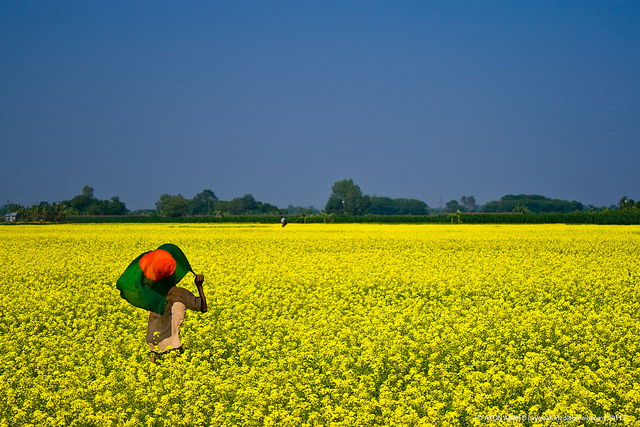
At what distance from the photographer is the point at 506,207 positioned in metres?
174

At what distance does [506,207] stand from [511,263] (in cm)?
16441

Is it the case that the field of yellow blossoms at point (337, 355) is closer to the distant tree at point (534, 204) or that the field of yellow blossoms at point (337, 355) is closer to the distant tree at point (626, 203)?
the distant tree at point (626, 203)

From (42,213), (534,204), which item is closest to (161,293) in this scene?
(42,213)

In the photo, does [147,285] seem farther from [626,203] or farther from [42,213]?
[42,213]

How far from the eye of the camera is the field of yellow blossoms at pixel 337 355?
5.53m

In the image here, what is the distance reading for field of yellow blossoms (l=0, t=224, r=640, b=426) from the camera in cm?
553

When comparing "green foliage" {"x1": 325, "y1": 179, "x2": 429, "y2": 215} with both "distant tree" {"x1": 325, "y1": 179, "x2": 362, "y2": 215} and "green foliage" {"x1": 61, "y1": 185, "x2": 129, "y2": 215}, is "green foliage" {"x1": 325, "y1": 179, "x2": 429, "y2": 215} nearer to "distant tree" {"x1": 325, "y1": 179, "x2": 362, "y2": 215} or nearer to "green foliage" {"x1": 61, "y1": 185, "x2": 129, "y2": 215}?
"distant tree" {"x1": 325, "y1": 179, "x2": 362, "y2": 215}

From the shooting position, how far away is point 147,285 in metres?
6.17

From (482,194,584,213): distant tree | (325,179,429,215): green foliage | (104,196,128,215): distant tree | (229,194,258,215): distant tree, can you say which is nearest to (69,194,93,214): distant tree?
(104,196,128,215): distant tree

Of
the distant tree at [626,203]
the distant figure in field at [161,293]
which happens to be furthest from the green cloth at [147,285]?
the distant tree at [626,203]

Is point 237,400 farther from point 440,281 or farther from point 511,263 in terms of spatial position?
point 511,263

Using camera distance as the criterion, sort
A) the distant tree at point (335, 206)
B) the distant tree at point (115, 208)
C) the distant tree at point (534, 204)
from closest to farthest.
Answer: the distant tree at point (115, 208) < the distant tree at point (534, 204) < the distant tree at point (335, 206)

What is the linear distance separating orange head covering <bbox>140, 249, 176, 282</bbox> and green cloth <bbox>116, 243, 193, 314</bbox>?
3.0 inches

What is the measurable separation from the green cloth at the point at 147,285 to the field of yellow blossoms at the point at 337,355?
84 cm
